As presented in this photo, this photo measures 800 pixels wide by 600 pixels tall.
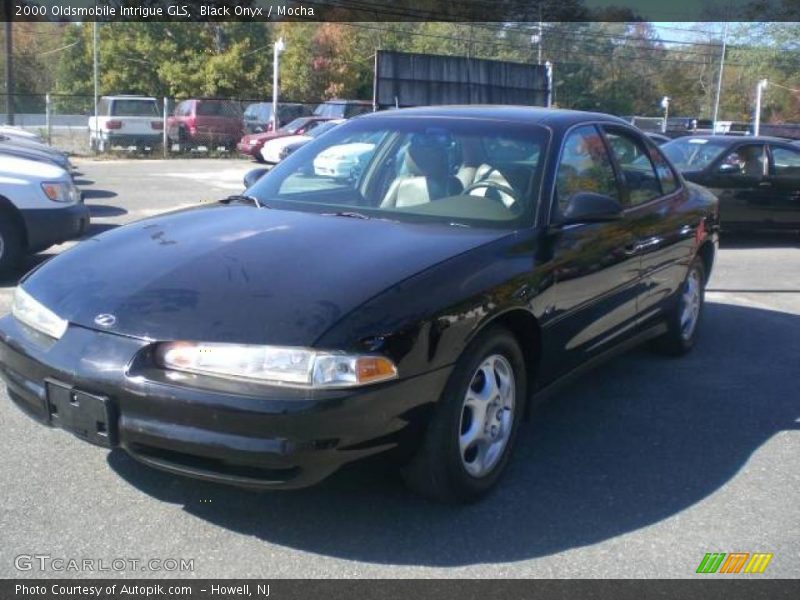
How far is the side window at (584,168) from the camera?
4.41 metres

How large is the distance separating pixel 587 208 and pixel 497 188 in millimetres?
465

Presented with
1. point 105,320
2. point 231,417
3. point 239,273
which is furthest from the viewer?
point 239,273

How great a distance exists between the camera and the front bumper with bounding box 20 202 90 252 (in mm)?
8016

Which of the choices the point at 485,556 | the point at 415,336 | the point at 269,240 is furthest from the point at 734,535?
the point at 269,240

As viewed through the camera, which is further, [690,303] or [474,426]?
[690,303]

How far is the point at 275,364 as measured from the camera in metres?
3.01

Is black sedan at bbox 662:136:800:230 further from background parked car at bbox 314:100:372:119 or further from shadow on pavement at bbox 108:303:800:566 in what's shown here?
background parked car at bbox 314:100:372:119

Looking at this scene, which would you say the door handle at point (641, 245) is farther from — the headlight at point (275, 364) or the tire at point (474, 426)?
the headlight at point (275, 364)

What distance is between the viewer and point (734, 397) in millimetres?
5273

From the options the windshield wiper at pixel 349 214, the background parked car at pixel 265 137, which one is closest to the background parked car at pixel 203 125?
the background parked car at pixel 265 137

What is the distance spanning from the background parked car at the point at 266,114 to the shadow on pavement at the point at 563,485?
2714 centimetres

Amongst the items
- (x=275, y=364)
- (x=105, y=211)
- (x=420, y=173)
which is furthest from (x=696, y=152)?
(x=275, y=364)

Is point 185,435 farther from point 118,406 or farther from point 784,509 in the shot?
point 784,509

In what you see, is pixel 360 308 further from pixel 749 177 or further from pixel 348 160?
pixel 749 177
